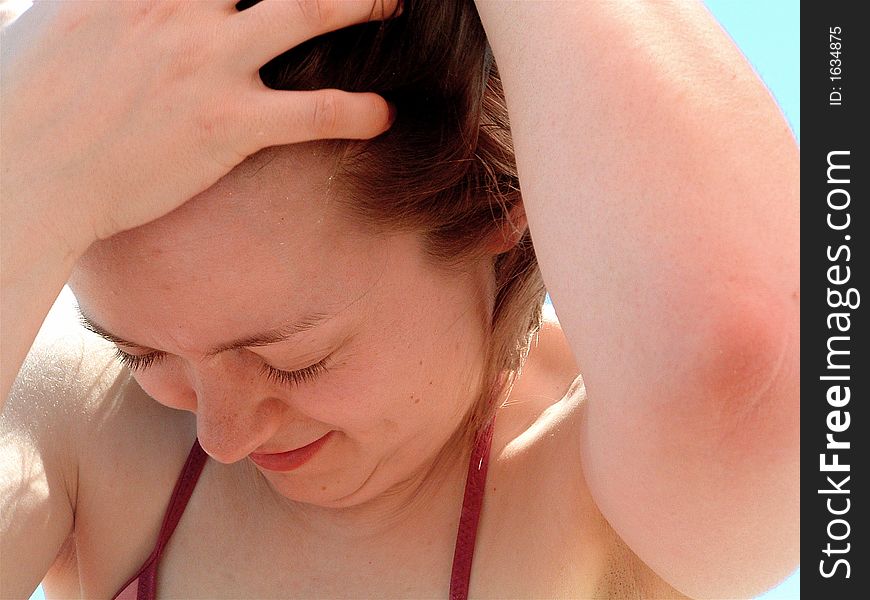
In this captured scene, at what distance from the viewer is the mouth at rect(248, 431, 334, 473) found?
980 millimetres

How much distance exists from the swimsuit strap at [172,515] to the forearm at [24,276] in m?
0.35

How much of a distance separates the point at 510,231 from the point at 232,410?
Result: 0.95 feet

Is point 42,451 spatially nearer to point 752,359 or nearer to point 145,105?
point 145,105

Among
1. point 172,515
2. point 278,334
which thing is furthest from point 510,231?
point 172,515

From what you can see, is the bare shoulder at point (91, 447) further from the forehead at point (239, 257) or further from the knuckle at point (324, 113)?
the knuckle at point (324, 113)

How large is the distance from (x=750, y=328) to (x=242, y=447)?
46 centimetres

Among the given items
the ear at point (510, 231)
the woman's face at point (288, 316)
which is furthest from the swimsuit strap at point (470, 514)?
the ear at point (510, 231)

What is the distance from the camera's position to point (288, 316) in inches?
32.6

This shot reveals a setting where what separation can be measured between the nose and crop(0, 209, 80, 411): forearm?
0.43 feet

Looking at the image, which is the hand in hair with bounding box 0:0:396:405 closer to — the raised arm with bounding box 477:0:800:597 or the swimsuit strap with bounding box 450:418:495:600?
the raised arm with bounding box 477:0:800:597

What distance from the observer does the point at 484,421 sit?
1.11 metres

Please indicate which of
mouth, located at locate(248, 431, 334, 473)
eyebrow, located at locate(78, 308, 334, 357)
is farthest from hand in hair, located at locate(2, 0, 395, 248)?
mouth, located at locate(248, 431, 334, 473)
